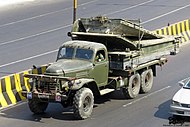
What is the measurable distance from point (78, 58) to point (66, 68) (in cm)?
94

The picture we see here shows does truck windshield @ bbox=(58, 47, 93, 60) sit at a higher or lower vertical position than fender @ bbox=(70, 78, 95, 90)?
higher

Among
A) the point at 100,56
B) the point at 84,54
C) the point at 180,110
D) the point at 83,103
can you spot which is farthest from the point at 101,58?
the point at 180,110

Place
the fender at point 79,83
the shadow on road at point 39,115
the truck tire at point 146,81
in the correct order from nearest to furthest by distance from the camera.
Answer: the fender at point 79,83 < the shadow on road at point 39,115 < the truck tire at point 146,81

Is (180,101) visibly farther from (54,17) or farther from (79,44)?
(54,17)

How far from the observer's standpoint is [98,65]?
16.6 m

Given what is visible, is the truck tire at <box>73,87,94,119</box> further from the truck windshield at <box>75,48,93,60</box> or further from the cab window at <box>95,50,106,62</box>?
the cab window at <box>95,50,106,62</box>

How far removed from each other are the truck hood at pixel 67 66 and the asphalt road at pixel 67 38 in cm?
149

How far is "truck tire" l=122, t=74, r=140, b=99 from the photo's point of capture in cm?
1786

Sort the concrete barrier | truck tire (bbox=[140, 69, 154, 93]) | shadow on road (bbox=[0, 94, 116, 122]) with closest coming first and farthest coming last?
shadow on road (bbox=[0, 94, 116, 122])
truck tire (bbox=[140, 69, 154, 93])
the concrete barrier

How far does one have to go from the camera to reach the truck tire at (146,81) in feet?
61.4

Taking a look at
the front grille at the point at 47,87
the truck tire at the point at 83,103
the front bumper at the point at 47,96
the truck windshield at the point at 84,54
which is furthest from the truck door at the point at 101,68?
the front bumper at the point at 47,96

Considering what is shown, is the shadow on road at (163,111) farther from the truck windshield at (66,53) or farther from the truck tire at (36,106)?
the truck tire at (36,106)

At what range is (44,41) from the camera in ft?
96.6

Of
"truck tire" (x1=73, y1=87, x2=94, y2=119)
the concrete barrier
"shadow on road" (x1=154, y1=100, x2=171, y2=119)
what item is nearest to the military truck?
"truck tire" (x1=73, y1=87, x2=94, y2=119)
